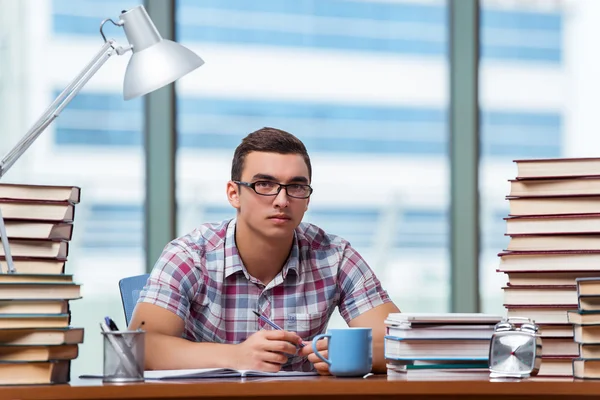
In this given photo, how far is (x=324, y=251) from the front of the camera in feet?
7.68

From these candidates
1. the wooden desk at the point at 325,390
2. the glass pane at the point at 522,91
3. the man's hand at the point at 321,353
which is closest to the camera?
the wooden desk at the point at 325,390

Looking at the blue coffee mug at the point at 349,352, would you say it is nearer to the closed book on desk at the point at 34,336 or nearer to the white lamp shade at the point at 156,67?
the closed book on desk at the point at 34,336

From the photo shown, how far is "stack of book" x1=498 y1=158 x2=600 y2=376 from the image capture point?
173 cm

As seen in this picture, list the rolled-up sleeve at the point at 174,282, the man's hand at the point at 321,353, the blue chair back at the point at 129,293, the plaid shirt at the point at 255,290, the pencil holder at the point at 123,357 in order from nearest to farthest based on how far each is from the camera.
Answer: the pencil holder at the point at 123,357 < the man's hand at the point at 321,353 < the rolled-up sleeve at the point at 174,282 < the plaid shirt at the point at 255,290 < the blue chair back at the point at 129,293

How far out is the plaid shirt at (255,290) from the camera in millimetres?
2184

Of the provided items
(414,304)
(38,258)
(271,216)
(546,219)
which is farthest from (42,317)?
(414,304)

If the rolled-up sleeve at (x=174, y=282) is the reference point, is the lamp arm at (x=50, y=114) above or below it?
above

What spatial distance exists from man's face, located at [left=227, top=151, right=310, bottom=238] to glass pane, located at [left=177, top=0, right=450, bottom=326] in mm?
1402

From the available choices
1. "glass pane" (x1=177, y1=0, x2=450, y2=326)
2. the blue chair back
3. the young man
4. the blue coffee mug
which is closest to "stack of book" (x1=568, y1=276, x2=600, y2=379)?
the blue coffee mug

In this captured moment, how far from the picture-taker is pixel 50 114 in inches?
75.5

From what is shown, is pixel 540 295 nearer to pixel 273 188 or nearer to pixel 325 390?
pixel 325 390

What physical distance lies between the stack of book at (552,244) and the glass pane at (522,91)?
1912 mm

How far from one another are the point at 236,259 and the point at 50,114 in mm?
629

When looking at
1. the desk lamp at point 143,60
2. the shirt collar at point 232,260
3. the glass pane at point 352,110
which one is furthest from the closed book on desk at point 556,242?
the glass pane at point 352,110
